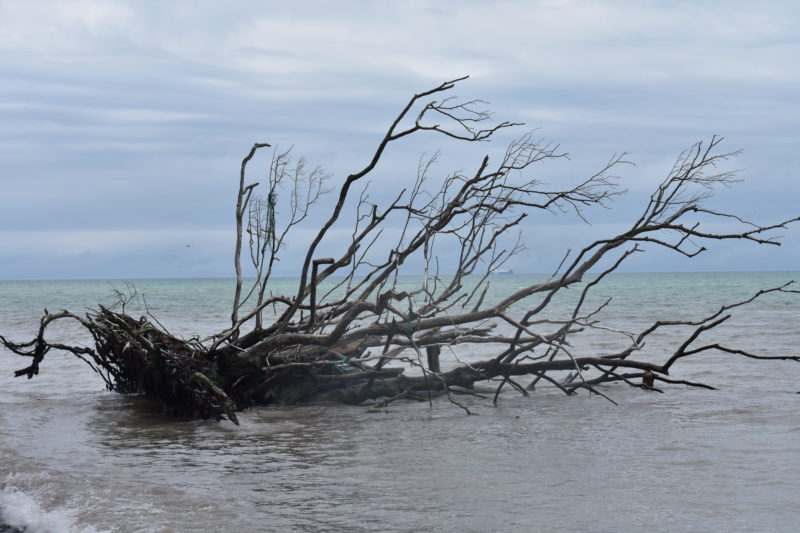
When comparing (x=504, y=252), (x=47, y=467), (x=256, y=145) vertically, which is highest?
(x=256, y=145)

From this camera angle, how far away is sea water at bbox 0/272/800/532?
5285mm

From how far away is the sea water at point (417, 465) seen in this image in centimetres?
529

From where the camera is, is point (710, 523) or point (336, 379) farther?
point (336, 379)

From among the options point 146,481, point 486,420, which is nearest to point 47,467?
point 146,481

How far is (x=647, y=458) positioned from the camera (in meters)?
7.00

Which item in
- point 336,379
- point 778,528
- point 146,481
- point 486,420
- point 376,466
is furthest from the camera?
point 336,379

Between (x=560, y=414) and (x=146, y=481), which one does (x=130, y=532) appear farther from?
(x=560, y=414)

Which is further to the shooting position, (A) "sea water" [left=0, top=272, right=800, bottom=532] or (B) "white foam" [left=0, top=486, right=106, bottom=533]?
(A) "sea water" [left=0, top=272, right=800, bottom=532]

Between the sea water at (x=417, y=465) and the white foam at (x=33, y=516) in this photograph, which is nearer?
the white foam at (x=33, y=516)

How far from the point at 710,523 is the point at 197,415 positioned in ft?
19.4

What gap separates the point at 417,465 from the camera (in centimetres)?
681

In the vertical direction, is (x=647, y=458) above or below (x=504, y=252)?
below

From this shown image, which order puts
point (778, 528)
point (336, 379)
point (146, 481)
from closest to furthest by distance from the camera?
1. point (778, 528)
2. point (146, 481)
3. point (336, 379)

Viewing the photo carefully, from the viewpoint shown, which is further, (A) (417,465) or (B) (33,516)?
(A) (417,465)
